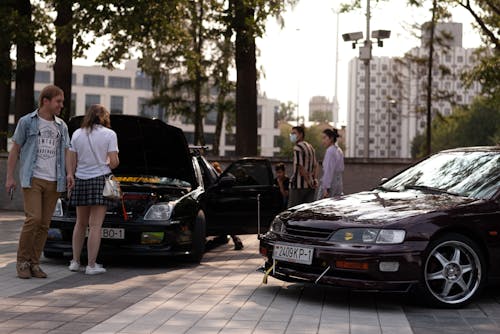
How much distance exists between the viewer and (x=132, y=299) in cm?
739

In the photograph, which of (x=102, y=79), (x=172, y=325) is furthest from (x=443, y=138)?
(x=172, y=325)

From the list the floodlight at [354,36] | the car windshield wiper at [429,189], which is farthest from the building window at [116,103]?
the car windshield wiper at [429,189]

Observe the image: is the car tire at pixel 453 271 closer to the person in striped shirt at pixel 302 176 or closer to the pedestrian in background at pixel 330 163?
the person in striped shirt at pixel 302 176

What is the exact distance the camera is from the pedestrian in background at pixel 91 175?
8977 mm

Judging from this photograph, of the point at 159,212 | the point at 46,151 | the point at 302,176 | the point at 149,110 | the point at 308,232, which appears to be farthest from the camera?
the point at 149,110

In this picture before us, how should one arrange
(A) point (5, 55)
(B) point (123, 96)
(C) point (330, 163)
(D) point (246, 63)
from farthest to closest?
(B) point (123, 96), (A) point (5, 55), (D) point (246, 63), (C) point (330, 163)

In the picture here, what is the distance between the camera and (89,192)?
354 inches

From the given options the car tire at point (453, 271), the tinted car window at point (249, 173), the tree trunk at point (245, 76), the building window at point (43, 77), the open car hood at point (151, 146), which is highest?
the building window at point (43, 77)

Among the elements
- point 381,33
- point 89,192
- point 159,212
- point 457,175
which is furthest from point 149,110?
point 457,175

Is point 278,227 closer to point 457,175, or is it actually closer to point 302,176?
point 457,175

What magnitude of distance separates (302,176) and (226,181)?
1.54 m

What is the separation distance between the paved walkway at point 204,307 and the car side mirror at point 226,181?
5.97ft

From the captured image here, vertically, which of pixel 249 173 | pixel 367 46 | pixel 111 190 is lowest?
pixel 111 190

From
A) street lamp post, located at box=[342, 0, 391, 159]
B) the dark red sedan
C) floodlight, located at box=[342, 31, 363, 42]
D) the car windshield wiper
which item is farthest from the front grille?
floodlight, located at box=[342, 31, 363, 42]
